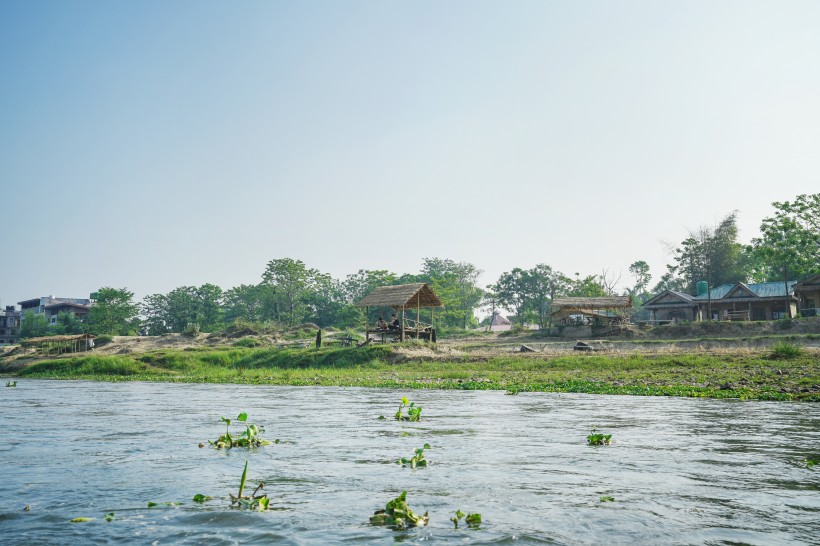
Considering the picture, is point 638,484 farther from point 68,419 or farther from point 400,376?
point 400,376

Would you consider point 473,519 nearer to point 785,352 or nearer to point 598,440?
point 598,440

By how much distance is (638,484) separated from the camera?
24.4 ft

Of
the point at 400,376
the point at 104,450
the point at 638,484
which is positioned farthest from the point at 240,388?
the point at 638,484

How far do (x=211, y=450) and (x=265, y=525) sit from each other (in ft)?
15.1

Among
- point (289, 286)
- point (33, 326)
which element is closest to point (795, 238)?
point (289, 286)

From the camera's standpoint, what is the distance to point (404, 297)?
39.0m

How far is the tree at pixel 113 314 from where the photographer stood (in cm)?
7231

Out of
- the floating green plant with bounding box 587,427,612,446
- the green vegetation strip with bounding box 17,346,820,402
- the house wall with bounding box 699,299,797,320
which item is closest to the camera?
the floating green plant with bounding box 587,427,612,446

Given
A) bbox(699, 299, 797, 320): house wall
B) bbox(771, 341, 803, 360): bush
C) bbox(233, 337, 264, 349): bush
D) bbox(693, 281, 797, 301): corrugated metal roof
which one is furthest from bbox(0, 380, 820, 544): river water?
bbox(699, 299, 797, 320): house wall

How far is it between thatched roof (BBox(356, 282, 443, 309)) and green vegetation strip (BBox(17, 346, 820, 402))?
459cm

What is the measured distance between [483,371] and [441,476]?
65.6ft

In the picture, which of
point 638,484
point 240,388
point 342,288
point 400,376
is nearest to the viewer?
point 638,484

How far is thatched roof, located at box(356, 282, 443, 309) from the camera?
3909cm

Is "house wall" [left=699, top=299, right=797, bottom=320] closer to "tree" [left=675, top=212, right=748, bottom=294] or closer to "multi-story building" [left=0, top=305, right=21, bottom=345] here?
"tree" [left=675, top=212, right=748, bottom=294]
